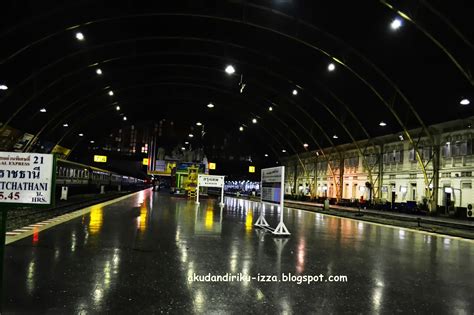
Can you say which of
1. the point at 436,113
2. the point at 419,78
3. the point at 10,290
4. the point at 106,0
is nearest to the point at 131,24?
the point at 106,0

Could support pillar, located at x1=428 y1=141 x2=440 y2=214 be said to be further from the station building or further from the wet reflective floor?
the wet reflective floor

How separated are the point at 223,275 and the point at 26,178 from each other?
3752 mm

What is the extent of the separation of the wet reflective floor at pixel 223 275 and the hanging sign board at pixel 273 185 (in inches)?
95.5

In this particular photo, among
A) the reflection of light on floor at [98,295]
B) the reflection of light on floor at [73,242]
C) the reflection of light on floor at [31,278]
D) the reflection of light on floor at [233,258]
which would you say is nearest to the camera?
the reflection of light on floor at [98,295]

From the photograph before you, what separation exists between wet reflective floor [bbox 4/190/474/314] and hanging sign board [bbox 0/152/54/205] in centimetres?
140

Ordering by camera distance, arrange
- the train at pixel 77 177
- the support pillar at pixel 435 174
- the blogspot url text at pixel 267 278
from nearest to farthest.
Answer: the blogspot url text at pixel 267 278 → the train at pixel 77 177 → the support pillar at pixel 435 174

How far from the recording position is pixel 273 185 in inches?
601

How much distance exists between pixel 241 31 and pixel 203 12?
5255mm

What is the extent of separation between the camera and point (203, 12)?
27.6 metres

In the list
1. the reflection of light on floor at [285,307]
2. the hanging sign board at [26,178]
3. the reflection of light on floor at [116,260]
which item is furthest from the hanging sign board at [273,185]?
the hanging sign board at [26,178]

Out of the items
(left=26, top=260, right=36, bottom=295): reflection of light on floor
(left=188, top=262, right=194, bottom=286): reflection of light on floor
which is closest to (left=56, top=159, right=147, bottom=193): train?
(left=26, top=260, right=36, bottom=295): reflection of light on floor

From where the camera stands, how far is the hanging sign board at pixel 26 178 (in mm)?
4980

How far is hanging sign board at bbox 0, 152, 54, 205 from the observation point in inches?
196

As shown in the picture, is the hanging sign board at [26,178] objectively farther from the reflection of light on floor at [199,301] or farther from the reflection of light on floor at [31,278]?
the reflection of light on floor at [199,301]
